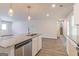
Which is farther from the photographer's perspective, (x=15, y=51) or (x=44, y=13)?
(x=44, y=13)

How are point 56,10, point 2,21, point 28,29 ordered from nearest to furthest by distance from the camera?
point 2,21, point 56,10, point 28,29

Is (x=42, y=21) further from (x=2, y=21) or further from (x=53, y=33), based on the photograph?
(x=2, y=21)

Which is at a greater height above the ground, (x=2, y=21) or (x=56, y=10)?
(x=56, y=10)

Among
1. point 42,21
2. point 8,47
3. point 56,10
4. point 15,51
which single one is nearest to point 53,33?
point 42,21

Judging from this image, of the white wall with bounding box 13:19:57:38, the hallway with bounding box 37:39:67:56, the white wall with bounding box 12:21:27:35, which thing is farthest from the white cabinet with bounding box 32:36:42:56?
the white wall with bounding box 12:21:27:35

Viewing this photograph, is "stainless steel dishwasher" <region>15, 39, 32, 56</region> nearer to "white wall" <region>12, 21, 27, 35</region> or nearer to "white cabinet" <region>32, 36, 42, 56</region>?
"white wall" <region>12, 21, 27, 35</region>

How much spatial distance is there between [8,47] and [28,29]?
116 cm

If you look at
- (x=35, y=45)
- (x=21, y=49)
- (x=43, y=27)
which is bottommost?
(x=35, y=45)

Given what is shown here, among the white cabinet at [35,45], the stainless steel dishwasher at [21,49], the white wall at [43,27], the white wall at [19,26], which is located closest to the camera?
the stainless steel dishwasher at [21,49]

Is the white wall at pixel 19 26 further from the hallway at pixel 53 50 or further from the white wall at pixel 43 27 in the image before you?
the hallway at pixel 53 50

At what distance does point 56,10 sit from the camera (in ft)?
9.33

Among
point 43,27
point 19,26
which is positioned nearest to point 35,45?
point 43,27

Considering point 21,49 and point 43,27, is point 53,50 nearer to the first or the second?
point 43,27

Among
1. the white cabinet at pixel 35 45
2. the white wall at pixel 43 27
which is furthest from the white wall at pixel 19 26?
the white cabinet at pixel 35 45
